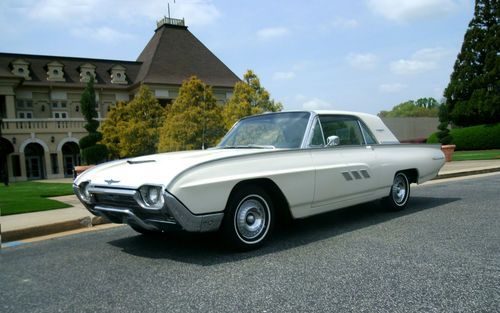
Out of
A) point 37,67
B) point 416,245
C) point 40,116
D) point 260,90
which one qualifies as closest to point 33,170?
point 40,116

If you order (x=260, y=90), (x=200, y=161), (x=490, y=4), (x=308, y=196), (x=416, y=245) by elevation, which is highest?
(x=490, y=4)

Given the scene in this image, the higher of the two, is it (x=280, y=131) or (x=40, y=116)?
(x=40, y=116)

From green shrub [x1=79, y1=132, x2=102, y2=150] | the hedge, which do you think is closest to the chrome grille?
green shrub [x1=79, y1=132, x2=102, y2=150]

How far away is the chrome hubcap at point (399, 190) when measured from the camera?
6770 mm

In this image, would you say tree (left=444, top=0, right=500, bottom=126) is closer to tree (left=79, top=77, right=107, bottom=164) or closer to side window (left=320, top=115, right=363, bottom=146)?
tree (left=79, top=77, right=107, bottom=164)

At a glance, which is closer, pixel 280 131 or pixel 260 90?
pixel 280 131

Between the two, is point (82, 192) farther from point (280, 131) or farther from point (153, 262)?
point (280, 131)

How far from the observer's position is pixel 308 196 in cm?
509

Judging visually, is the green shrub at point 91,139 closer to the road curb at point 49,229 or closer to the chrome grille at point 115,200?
the road curb at point 49,229

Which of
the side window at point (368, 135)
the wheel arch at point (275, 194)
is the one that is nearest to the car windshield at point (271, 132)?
the wheel arch at point (275, 194)

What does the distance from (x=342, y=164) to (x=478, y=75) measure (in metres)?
32.4

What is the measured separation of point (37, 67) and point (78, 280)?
46.0 meters

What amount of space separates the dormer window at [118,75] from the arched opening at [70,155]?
9568 millimetres

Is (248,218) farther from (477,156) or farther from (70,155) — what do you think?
(70,155)
